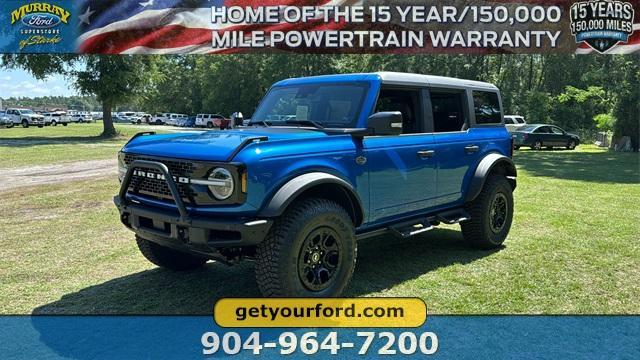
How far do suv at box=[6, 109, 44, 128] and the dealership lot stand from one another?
41.1 metres

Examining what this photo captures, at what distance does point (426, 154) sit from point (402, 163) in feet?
1.35

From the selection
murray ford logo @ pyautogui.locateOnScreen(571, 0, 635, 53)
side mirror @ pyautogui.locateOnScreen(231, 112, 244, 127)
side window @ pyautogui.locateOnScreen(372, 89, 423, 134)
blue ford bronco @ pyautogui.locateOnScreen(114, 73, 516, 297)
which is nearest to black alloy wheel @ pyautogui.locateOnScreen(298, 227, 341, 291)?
blue ford bronco @ pyautogui.locateOnScreen(114, 73, 516, 297)

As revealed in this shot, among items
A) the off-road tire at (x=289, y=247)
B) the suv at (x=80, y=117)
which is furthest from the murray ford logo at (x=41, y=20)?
the suv at (x=80, y=117)

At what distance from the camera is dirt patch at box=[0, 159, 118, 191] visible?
39.7ft

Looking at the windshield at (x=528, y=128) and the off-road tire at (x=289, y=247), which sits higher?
the windshield at (x=528, y=128)

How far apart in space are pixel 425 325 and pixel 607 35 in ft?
14.0

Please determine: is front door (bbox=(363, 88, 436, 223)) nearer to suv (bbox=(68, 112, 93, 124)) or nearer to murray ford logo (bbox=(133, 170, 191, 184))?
murray ford logo (bbox=(133, 170, 191, 184))

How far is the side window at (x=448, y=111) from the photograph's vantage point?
5.69m

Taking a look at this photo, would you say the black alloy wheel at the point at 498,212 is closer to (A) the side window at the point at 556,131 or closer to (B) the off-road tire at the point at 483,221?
(B) the off-road tire at the point at 483,221

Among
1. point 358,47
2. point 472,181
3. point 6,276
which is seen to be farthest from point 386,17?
point 6,276

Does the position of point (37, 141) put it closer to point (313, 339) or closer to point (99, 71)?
point (99, 71)

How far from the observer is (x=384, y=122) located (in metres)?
4.47

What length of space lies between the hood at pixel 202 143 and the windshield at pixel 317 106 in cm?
30

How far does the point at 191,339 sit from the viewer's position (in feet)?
11.9
